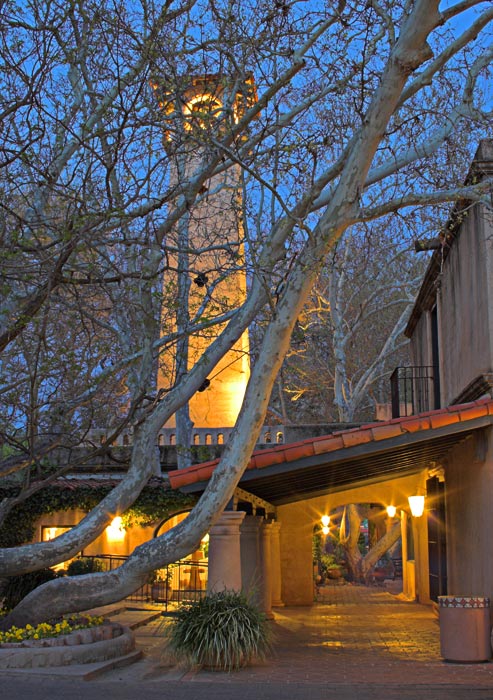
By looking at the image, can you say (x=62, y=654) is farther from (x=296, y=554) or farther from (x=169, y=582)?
(x=296, y=554)

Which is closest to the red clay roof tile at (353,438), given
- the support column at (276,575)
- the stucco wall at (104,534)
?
the support column at (276,575)

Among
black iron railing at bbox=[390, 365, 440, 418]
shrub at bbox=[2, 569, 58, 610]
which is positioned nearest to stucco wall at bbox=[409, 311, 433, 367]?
black iron railing at bbox=[390, 365, 440, 418]

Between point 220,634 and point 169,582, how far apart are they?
12372 mm

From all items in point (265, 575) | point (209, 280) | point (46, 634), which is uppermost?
point (209, 280)

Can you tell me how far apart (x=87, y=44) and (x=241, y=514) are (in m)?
6.59

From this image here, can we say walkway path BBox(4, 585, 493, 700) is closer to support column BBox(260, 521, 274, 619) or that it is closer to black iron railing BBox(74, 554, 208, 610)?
support column BBox(260, 521, 274, 619)

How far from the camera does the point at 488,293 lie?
11.2 meters

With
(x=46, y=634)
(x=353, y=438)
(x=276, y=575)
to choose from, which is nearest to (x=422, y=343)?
(x=276, y=575)

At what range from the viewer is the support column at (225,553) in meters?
10.8

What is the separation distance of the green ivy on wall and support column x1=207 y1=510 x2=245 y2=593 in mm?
10302

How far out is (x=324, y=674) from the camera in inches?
387

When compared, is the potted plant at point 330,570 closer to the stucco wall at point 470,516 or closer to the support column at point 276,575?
the support column at point 276,575

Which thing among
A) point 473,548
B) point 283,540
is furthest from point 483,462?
point 283,540

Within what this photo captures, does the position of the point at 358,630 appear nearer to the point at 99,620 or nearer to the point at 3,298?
the point at 99,620
